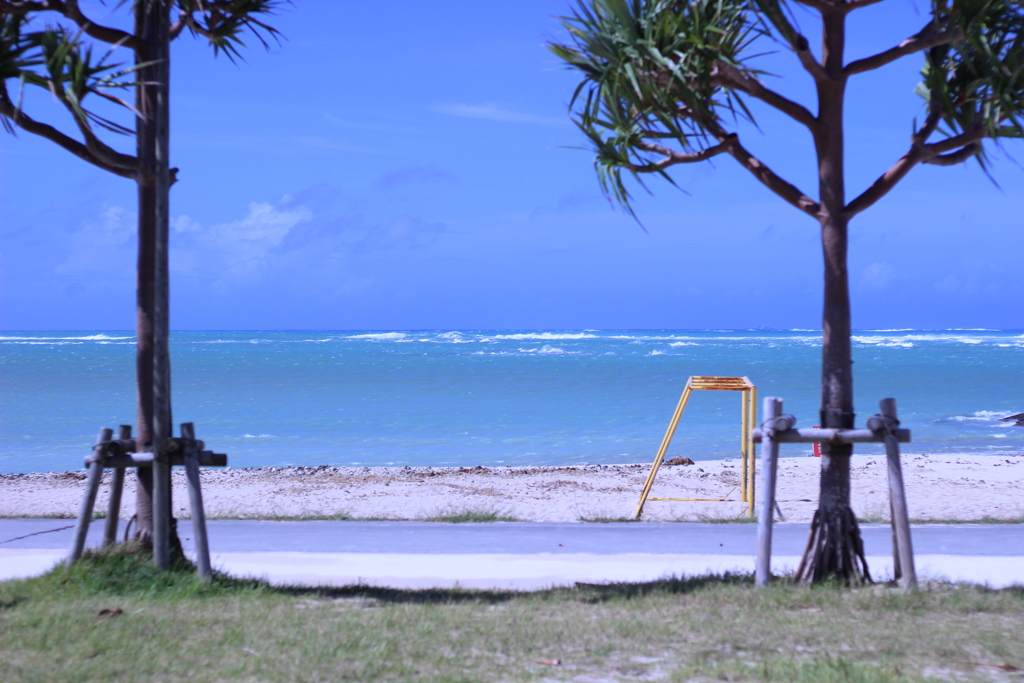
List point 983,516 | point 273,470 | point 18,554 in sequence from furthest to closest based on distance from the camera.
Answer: point 273,470 < point 983,516 < point 18,554

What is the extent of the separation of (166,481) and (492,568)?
8.28 feet

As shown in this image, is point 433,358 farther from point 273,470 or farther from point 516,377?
point 273,470

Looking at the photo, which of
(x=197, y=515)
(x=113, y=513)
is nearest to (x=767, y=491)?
(x=197, y=515)

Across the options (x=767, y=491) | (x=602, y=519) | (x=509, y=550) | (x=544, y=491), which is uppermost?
(x=767, y=491)

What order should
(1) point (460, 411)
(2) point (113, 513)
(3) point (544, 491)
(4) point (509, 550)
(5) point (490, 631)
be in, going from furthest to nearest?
(1) point (460, 411) < (3) point (544, 491) < (4) point (509, 550) < (2) point (113, 513) < (5) point (490, 631)

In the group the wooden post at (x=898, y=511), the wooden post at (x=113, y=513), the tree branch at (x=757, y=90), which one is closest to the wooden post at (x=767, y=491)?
the wooden post at (x=898, y=511)

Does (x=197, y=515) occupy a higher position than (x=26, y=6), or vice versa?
(x=26, y=6)

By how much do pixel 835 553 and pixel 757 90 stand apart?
321 centimetres

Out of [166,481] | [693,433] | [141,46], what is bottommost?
[693,433]

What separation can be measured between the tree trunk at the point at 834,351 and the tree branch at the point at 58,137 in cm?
475

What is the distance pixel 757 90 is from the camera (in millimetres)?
6414

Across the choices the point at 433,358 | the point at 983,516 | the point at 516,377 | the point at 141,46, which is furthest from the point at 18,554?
the point at 433,358

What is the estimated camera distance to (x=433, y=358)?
63.6 metres

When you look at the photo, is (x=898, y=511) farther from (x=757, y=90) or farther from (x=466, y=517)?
(x=466, y=517)
